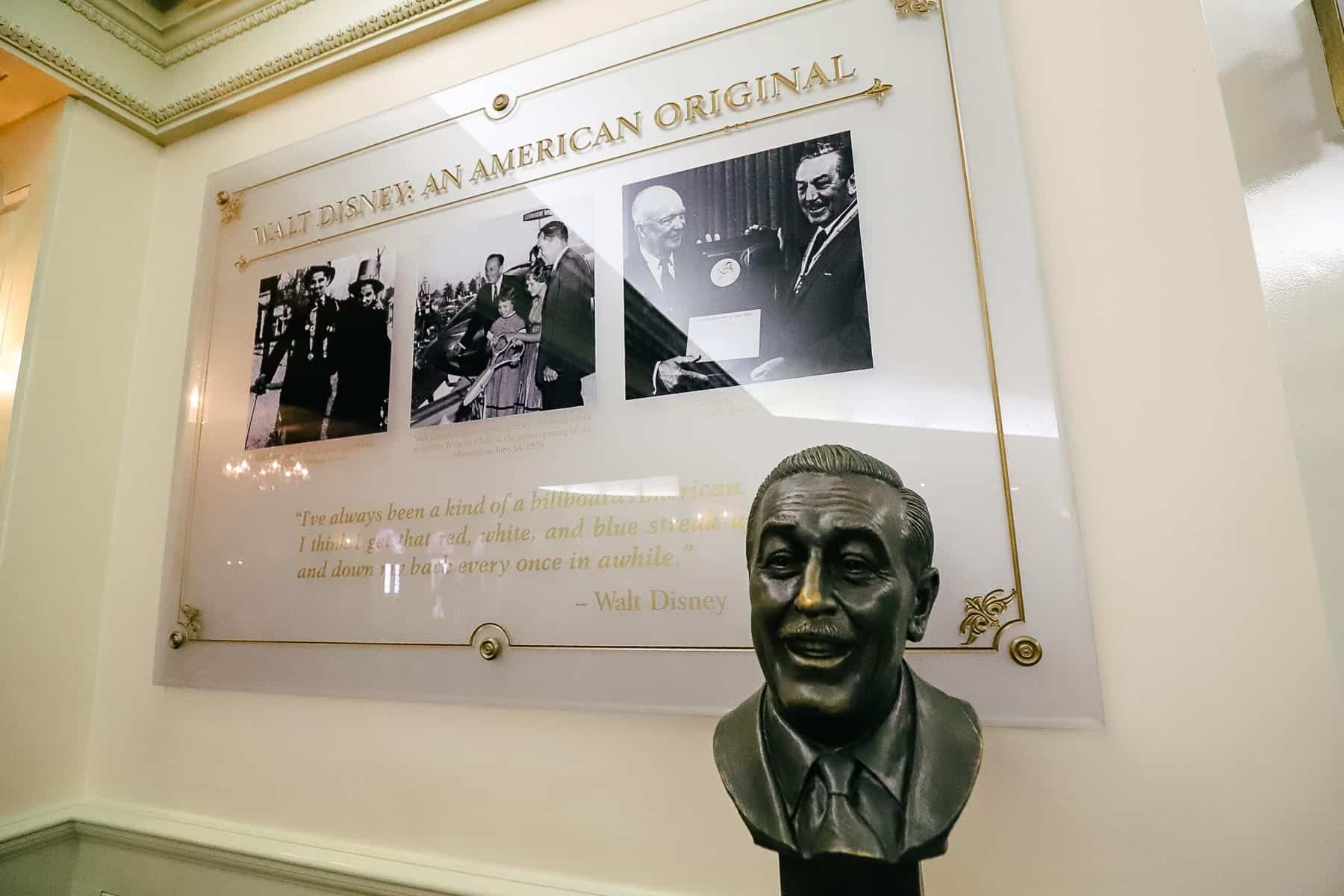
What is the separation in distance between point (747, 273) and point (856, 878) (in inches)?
41.9

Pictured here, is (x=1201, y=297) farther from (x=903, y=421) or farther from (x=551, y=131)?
(x=551, y=131)

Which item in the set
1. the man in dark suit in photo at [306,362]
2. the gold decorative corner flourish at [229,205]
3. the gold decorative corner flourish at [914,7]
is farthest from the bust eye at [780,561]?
Answer: the gold decorative corner flourish at [229,205]

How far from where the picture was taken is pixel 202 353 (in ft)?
6.64

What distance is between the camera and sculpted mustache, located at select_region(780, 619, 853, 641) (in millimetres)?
801

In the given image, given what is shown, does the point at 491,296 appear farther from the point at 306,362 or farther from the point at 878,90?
the point at 878,90

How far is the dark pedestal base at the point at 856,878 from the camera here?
815 millimetres

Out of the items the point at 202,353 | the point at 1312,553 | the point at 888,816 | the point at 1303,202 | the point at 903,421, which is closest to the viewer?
the point at 888,816

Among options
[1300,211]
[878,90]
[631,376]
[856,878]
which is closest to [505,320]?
[631,376]

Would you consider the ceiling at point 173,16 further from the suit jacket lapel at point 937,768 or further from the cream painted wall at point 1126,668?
the suit jacket lapel at point 937,768

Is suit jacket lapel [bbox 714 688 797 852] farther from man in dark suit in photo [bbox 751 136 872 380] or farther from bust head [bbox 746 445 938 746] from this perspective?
man in dark suit in photo [bbox 751 136 872 380]

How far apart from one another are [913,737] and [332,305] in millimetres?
1770

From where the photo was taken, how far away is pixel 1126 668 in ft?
3.60

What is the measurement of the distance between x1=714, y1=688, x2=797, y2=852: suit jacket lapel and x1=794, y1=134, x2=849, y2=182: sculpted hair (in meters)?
1.03

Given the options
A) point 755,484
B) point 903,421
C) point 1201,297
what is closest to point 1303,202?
point 1201,297
